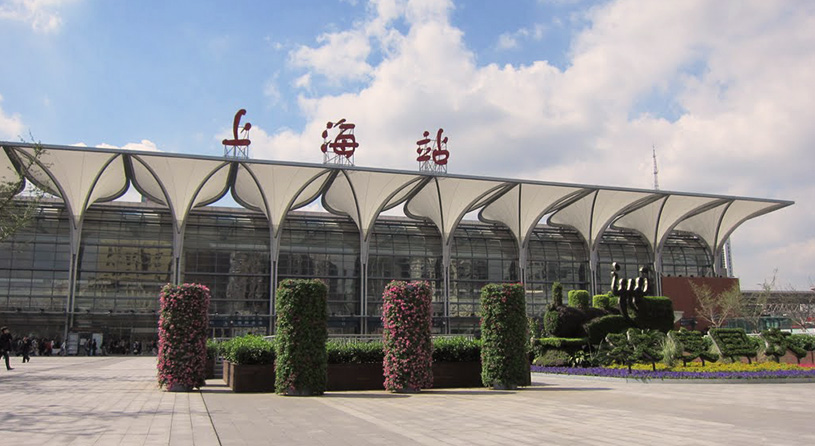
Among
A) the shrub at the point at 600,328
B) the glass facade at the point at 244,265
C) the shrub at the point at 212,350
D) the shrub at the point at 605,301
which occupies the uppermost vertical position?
the glass facade at the point at 244,265

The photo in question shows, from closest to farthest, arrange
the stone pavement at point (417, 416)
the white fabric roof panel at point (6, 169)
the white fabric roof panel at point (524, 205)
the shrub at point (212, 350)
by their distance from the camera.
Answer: the stone pavement at point (417, 416) < the shrub at point (212, 350) < the white fabric roof panel at point (6, 169) < the white fabric roof panel at point (524, 205)

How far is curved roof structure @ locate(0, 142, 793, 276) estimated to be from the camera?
42.2 metres

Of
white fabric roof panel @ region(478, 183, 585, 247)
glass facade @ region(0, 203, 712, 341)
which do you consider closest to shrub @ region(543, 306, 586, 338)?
glass facade @ region(0, 203, 712, 341)

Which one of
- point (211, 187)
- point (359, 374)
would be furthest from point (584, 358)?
point (211, 187)

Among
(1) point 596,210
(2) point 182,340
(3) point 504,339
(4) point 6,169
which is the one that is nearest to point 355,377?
(3) point 504,339

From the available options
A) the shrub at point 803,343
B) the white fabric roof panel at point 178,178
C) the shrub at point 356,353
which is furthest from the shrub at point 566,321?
the white fabric roof panel at point 178,178

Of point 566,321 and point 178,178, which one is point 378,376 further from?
point 178,178

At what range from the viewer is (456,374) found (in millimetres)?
17844

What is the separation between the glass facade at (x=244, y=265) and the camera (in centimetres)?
4456

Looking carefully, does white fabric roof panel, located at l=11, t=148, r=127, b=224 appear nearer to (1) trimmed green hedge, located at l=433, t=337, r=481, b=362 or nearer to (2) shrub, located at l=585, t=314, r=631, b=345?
(1) trimmed green hedge, located at l=433, t=337, r=481, b=362

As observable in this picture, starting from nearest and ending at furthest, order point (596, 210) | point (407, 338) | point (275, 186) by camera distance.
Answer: point (407, 338) < point (275, 186) < point (596, 210)

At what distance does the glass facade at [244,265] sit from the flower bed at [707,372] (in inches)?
1198

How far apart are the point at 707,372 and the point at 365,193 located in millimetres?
32178

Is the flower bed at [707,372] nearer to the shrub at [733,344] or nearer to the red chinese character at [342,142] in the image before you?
the shrub at [733,344]
